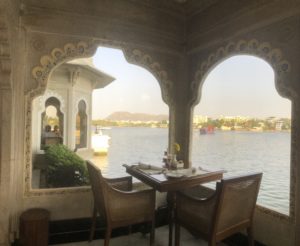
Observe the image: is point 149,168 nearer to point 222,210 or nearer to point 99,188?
point 99,188

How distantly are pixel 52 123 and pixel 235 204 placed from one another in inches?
185

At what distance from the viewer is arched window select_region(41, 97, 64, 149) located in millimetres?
5277

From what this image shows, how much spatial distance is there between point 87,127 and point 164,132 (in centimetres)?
358

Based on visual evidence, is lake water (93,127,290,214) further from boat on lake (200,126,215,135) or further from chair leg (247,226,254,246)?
chair leg (247,226,254,246)

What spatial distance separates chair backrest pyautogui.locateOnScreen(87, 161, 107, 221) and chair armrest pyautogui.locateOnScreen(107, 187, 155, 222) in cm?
6

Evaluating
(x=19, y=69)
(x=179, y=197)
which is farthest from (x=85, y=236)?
(x=19, y=69)

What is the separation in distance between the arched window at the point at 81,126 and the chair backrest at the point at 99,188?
4.17 meters

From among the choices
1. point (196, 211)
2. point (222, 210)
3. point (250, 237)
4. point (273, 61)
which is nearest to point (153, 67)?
point (273, 61)

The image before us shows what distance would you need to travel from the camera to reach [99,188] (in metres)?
2.48

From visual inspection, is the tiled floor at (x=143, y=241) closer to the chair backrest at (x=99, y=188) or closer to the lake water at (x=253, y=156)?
the chair backrest at (x=99, y=188)

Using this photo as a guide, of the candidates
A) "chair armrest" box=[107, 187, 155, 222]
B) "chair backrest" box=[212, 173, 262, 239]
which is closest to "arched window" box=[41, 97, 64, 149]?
"chair armrest" box=[107, 187, 155, 222]

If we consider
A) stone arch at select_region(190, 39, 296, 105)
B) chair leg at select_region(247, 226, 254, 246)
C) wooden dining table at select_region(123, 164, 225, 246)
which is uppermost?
stone arch at select_region(190, 39, 296, 105)

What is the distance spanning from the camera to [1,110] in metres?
2.53

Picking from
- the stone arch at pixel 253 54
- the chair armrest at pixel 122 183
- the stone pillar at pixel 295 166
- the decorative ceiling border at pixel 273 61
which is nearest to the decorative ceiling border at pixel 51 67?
Result: the chair armrest at pixel 122 183
